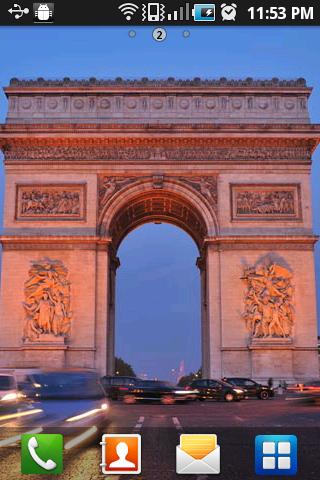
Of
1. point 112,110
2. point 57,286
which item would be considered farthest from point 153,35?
point 112,110

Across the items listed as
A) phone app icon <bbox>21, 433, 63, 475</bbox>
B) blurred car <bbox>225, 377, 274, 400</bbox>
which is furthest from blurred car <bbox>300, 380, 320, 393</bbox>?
phone app icon <bbox>21, 433, 63, 475</bbox>

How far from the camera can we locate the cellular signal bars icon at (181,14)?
408 cm

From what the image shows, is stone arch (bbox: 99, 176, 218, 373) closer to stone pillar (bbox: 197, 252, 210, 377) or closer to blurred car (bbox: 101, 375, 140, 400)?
stone pillar (bbox: 197, 252, 210, 377)

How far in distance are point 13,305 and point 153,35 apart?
106 ft

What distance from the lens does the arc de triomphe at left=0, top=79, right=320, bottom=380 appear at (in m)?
35.5

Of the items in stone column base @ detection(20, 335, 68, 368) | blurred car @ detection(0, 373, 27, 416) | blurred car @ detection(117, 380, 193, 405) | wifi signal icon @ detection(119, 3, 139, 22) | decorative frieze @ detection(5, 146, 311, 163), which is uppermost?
decorative frieze @ detection(5, 146, 311, 163)

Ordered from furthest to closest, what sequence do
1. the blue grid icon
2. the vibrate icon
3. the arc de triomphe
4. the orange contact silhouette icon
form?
the arc de triomphe < the vibrate icon < the orange contact silhouette icon < the blue grid icon

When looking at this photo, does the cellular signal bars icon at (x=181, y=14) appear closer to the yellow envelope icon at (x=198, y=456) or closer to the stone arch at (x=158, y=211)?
the yellow envelope icon at (x=198, y=456)

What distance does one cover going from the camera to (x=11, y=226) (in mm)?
36594

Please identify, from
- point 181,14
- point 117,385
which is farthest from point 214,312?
point 181,14

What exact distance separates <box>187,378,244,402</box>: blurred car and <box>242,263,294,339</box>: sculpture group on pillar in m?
4.11

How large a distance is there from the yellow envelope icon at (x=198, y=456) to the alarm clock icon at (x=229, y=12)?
2.47m

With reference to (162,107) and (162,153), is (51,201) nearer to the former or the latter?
(162,153)

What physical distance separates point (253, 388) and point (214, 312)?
485cm
